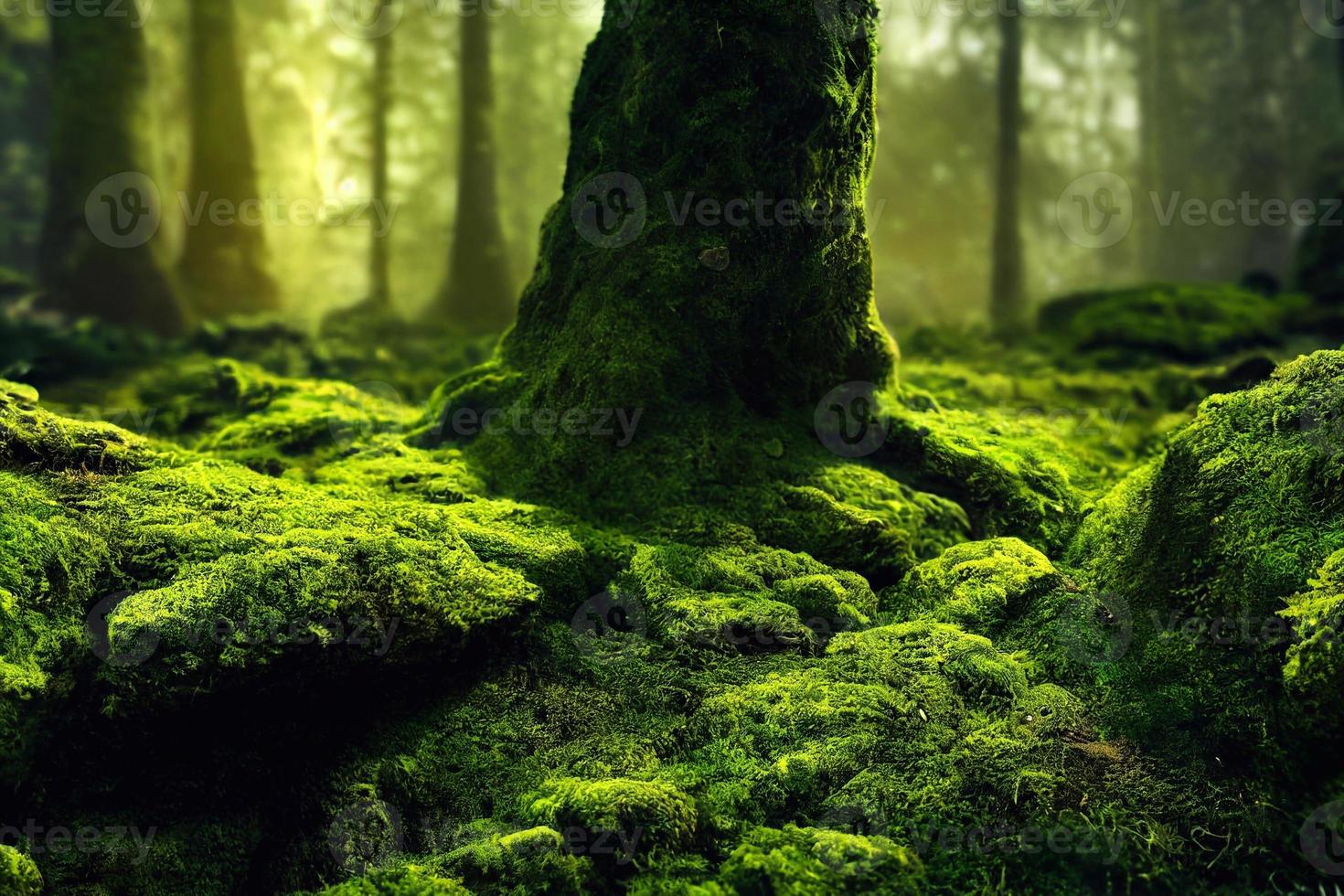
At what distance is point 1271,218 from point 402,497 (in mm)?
33338

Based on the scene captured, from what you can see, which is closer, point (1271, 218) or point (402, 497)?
point (402, 497)

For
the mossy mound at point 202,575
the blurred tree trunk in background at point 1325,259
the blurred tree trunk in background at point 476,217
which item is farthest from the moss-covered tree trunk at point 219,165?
the blurred tree trunk in background at point 1325,259

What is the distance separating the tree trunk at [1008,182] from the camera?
2250 cm

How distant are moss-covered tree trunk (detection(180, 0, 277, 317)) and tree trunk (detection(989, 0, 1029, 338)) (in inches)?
677

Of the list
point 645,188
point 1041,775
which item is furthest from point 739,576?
point 645,188

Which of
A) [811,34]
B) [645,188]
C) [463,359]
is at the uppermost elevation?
[811,34]

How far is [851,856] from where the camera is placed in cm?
339

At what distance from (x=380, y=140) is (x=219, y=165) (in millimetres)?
5289

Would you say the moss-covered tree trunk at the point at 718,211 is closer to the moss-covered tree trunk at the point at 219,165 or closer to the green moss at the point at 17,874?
the green moss at the point at 17,874

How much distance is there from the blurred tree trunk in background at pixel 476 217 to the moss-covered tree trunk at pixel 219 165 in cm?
431

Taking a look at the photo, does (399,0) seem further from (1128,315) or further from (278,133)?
(1128,315)

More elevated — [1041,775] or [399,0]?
[399,0]

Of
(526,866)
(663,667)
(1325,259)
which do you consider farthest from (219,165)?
(1325,259)

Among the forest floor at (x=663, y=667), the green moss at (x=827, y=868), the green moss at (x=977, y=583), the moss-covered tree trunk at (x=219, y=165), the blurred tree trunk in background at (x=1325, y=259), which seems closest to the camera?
the green moss at (x=827, y=868)
